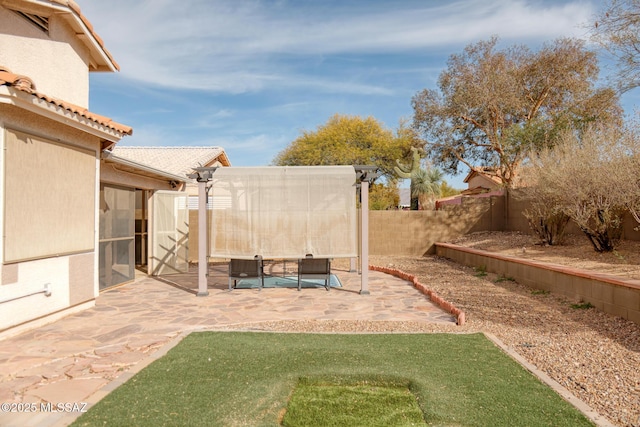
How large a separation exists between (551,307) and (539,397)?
422 cm

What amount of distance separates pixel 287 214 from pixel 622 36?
932 centimetres

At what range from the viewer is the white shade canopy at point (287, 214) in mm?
8945

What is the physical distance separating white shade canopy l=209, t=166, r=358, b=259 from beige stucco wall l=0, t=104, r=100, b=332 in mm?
2433

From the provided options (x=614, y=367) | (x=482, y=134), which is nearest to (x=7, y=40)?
(x=614, y=367)

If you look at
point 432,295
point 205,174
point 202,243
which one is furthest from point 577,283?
point 205,174

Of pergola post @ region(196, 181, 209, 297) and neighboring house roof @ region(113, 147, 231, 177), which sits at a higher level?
neighboring house roof @ region(113, 147, 231, 177)

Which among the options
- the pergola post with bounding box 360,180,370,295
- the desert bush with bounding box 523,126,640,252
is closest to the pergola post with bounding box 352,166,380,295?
the pergola post with bounding box 360,180,370,295

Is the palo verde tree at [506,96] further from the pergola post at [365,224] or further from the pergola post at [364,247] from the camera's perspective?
the pergola post at [364,247]

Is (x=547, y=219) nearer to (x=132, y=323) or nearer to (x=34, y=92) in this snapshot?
(x=132, y=323)

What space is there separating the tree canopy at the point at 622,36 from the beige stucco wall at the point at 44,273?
1208 cm

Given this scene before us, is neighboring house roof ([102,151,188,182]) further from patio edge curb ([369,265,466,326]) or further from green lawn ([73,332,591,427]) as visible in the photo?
patio edge curb ([369,265,466,326])

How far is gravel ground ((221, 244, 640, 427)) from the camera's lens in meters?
3.87

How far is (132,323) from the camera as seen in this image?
6461 millimetres

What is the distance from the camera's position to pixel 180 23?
13242mm
